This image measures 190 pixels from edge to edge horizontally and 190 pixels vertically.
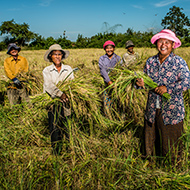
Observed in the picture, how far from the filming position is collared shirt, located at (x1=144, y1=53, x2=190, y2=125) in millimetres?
1774

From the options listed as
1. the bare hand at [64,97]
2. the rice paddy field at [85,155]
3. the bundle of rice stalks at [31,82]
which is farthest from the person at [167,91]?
the bundle of rice stalks at [31,82]

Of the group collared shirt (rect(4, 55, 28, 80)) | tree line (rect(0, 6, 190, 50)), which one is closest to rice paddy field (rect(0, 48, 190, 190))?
collared shirt (rect(4, 55, 28, 80))

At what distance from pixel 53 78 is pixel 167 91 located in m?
1.44

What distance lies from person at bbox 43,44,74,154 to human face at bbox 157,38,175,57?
42.4 inches

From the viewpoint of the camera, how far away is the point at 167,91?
1826 mm

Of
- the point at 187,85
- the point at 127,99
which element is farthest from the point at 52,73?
the point at 187,85

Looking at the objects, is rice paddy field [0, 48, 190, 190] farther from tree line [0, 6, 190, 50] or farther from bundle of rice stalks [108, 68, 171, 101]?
tree line [0, 6, 190, 50]

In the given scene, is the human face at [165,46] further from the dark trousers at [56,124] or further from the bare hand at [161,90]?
the dark trousers at [56,124]

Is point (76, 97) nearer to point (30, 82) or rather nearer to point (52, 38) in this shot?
point (30, 82)

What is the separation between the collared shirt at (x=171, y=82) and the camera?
1.77 metres

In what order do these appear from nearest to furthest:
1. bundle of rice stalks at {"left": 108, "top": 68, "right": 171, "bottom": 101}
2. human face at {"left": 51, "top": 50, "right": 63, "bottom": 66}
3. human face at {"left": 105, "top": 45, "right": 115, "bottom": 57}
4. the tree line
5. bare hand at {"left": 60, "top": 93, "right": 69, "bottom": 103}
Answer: bundle of rice stalks at {"left": 108, "top": 68, "right": 171, "bottom": 101} → bare hand at {"left": 60, "top": 93, "right": 69, "bottom": 103} → human face at {"left": 51, "top": 50, "right": 63, "bottom": 66} → human face at {"left": 105, "top": 45, "right": 115, "bottom": 57} → the tree line

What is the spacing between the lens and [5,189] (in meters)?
1.79

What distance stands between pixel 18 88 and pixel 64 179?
2402 mm

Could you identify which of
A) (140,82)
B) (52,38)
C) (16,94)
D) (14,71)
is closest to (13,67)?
(14,71)
